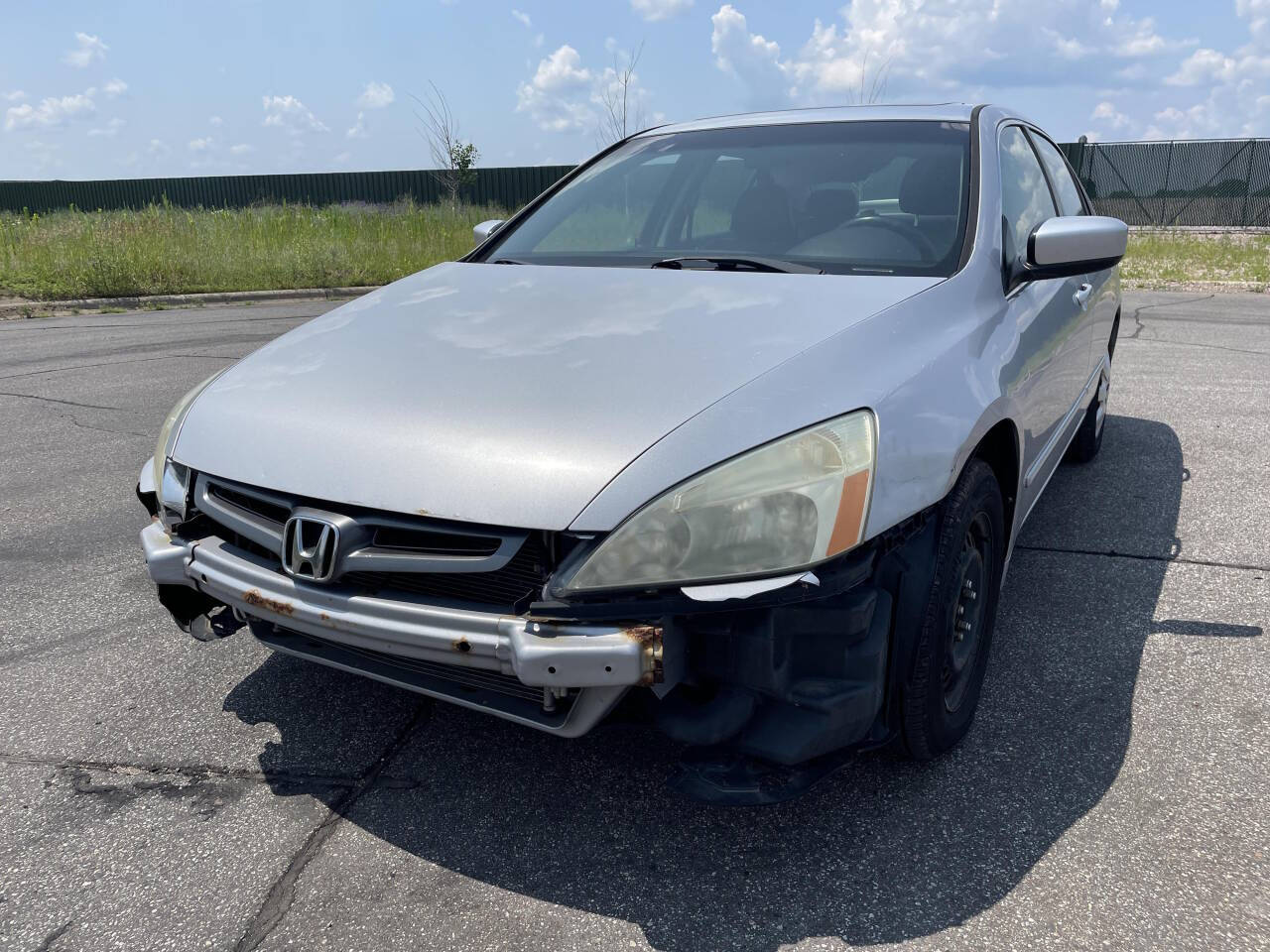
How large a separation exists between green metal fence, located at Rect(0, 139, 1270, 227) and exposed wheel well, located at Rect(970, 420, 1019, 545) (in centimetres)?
2501

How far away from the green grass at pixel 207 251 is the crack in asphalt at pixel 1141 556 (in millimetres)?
11126

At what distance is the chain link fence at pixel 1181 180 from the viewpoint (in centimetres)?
2778

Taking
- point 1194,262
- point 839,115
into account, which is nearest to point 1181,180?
point 1194,262

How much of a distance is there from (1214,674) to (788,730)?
5.47ft

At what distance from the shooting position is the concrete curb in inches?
449

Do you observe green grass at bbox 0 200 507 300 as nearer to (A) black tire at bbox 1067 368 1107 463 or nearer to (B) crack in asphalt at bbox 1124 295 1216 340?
(B) crack in asphalt at bbox 1124 295 1216 340

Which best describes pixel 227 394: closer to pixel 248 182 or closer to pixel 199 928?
pixel 199 928

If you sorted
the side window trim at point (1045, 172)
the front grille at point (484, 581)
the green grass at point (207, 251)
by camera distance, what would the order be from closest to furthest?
1. the front grille at point (484, 581)
2. the side window trim at point (1045, 172)
3. the green grass at point (207, 251)

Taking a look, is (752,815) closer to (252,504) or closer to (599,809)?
(599,809)

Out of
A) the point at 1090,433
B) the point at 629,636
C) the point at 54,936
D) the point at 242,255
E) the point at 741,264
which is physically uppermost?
the point at 741,264

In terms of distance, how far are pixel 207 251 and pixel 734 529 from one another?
13.9m

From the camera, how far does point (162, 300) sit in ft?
40.2

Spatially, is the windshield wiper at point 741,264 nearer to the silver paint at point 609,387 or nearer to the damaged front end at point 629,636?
the silver paint at point 609,387

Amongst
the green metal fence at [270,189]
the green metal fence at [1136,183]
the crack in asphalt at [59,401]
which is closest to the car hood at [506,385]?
the crack in asphalt at [59,401]
